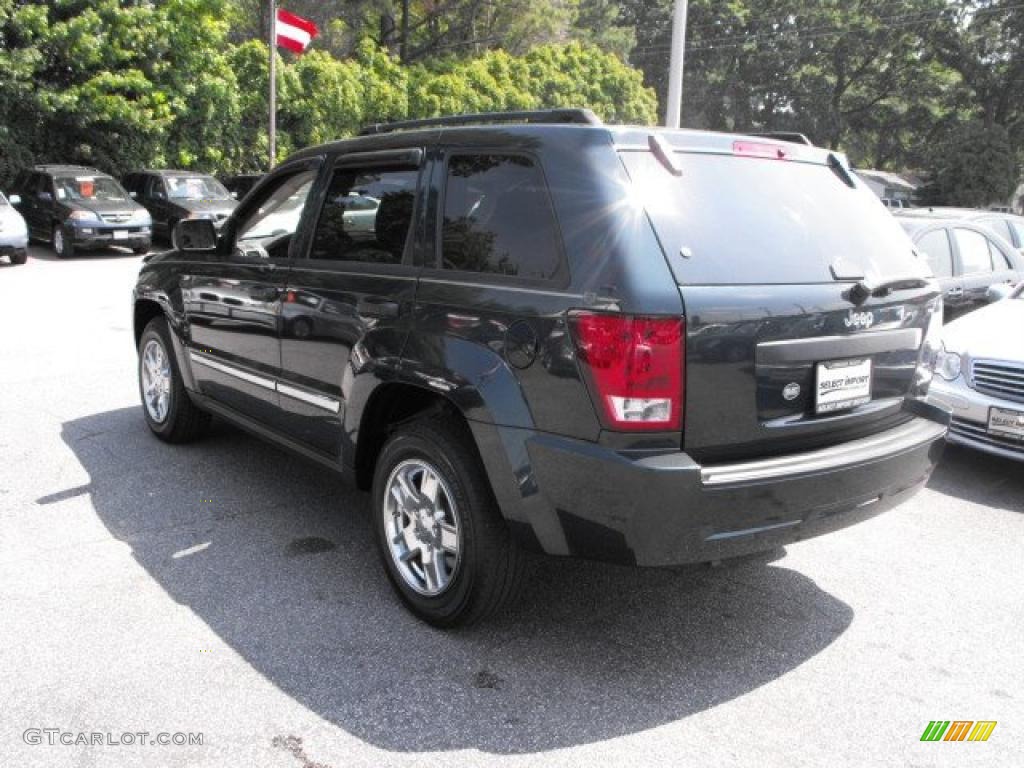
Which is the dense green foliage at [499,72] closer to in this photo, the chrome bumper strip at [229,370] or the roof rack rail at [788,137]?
the chrome bumper strip at [229,370]

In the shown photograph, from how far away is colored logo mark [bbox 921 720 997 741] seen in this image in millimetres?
2883

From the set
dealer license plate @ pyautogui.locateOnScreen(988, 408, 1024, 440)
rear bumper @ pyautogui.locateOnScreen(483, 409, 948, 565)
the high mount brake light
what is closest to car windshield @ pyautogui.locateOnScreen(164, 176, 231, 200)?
dealer license plate @ pyautogui.locateOnScreen(988, 408, 1024, 440)

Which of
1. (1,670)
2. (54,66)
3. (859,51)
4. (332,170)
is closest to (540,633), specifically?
(1,670)

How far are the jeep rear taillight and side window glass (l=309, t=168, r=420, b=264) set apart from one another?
3.81 feet

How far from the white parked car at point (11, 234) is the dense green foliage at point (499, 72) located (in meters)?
5.35

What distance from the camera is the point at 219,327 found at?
4887 millimetres

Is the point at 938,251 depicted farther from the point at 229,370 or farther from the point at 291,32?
the point at 291,32

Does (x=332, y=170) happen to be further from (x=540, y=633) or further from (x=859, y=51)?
(x=859, y=51)

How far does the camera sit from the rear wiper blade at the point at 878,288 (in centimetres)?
322

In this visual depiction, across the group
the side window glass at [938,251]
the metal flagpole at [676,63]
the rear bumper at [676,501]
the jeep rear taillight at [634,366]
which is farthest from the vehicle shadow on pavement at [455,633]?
the metal flagpole at [676,63]

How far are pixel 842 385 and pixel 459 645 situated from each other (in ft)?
5.67

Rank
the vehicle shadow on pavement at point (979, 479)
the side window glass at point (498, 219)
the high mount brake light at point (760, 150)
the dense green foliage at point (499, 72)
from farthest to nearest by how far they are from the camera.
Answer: the dense green foliage at point (499, 72)
the vehicle shadow on pavement at point (979, 479)
the high mount brake light at point (760, 150)
the side window glass at point (498, 219)

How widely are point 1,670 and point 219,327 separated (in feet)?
7.28

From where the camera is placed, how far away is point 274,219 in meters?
4.88
